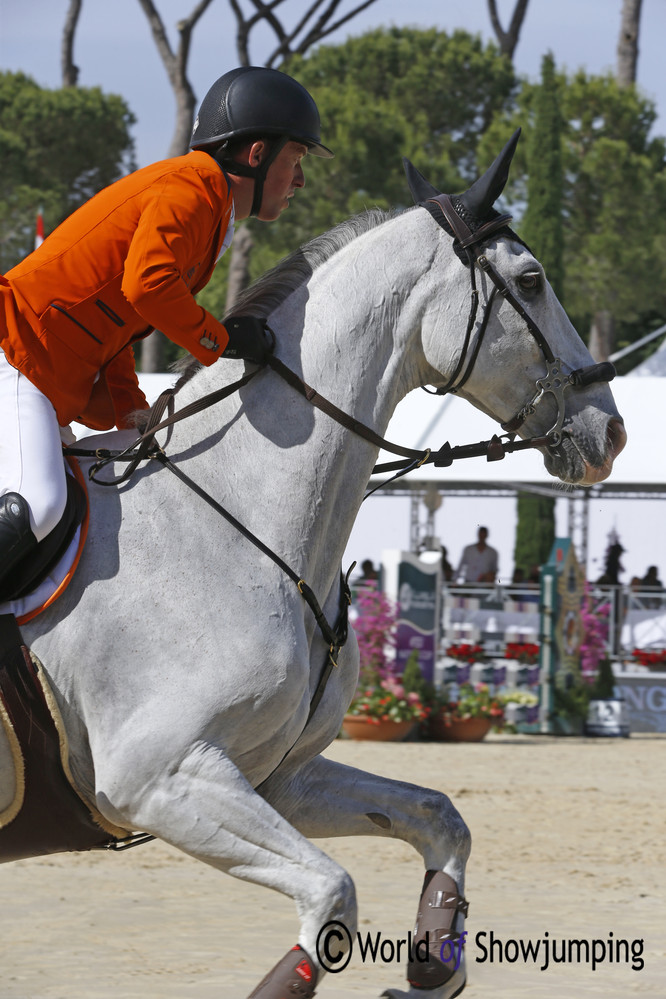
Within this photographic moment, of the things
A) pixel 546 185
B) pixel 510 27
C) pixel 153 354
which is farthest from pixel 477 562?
pixel 510 27

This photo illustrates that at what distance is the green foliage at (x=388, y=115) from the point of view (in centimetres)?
2455

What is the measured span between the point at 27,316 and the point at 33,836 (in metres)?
1.26

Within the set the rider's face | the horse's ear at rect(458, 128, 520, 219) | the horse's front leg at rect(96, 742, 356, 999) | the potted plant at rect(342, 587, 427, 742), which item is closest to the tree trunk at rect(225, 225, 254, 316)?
the potted plant at rect(342, 587, 427, 742)

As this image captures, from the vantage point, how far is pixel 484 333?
3.20 m

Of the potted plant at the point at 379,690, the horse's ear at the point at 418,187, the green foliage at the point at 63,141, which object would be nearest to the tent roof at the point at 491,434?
the potted plant at the point at 379,690

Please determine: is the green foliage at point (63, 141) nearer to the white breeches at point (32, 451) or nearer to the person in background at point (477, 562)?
the person in background at point (477, 562)

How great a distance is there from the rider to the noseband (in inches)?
17.4

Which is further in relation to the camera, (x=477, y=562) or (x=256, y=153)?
(x=477, y=562)

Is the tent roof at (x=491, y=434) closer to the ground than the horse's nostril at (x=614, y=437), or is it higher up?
higher up

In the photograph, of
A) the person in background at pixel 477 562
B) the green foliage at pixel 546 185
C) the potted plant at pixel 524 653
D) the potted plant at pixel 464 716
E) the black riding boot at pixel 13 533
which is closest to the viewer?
the black riding boot at pixel 13 533

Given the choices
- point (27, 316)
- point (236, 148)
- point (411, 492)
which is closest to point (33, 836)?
point (27, 316)

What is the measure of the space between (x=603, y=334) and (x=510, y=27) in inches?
395

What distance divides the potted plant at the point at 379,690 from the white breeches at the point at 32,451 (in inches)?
384

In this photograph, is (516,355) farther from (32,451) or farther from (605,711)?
(605,711)
